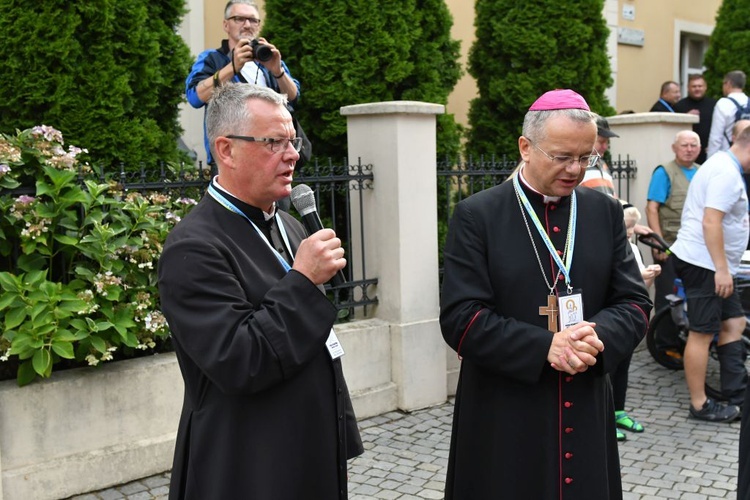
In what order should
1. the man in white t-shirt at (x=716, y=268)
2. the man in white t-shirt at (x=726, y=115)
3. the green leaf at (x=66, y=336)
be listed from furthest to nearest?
1. the man in white t-shirt at (x=726, y=115)
2. the man in white t-shirt at (x=716, y=268)
3. the green leaf at (x=66, y=336)

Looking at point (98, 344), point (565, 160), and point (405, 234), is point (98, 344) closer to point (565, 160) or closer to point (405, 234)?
point (405, 234)

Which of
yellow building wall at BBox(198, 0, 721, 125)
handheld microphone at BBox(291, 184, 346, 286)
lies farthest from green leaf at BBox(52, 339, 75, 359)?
yellow building wall at BBox(198, 0, 721, 125)

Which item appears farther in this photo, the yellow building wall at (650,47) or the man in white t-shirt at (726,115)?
the yellow building wall at (650,47)

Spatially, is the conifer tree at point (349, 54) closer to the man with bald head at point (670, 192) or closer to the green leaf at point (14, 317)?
the man with bald head at point (670, 192)

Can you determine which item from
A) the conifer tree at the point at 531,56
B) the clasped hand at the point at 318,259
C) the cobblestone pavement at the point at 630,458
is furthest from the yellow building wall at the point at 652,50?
the clasped hand at the point at 318,259

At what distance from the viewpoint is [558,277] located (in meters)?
3.03

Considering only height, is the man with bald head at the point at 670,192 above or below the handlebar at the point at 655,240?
above

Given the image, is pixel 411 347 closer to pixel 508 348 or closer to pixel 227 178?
pixel 508 348

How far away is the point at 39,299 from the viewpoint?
4.35 metres

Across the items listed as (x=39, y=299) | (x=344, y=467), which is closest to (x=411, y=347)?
(x=39, y=299)

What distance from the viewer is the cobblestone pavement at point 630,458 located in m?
4.73

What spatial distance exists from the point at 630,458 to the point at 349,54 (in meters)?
3.80

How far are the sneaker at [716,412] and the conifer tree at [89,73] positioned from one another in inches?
168

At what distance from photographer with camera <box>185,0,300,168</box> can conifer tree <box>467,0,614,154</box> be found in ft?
13.0
